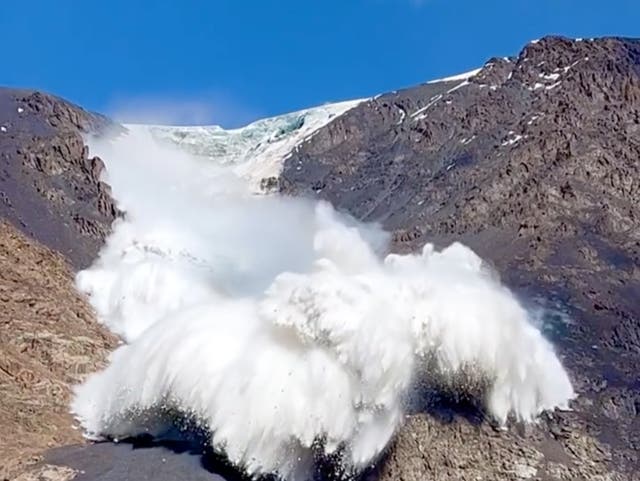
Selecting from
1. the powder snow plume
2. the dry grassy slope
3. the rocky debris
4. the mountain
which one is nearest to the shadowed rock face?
the mountain

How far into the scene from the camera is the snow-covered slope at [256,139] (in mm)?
106188

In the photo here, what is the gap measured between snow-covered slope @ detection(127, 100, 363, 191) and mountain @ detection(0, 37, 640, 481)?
73cm

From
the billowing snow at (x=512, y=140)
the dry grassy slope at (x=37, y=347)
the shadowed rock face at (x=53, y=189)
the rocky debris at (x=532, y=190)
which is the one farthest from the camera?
the billowing snow at (x=512, y=140)

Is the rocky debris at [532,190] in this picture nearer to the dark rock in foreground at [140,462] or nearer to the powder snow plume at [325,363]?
the powder snow plume at [325,363]

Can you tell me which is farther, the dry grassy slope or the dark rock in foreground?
the dry grassy slope

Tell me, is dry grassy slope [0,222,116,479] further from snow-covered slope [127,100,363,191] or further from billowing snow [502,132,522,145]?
snow-covered slope [127,100,363,191]

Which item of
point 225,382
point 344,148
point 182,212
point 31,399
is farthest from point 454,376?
point 344,148

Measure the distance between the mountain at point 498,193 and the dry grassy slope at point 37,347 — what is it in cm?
47

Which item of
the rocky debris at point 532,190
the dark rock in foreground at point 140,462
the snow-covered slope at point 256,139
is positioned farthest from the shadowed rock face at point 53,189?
the snow-covered slope at point 256,139

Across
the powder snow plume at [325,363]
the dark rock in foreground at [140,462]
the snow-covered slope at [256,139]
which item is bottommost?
the dark rock in foreground at [140,462]

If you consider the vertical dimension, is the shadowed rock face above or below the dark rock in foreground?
above

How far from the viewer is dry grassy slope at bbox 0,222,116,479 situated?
30578 mm

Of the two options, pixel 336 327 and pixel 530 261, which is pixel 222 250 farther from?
pixel 336 327

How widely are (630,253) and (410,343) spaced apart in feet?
110
